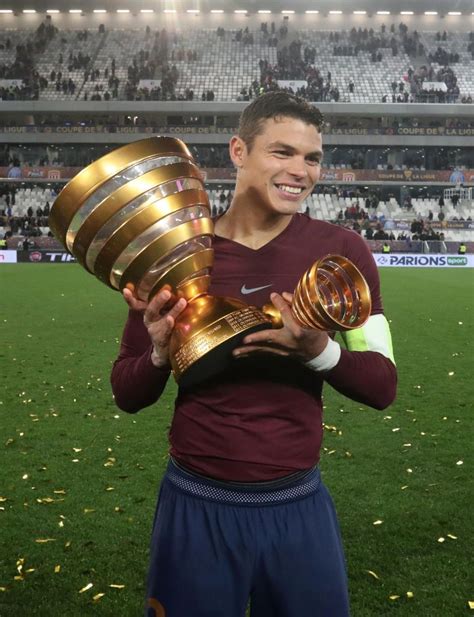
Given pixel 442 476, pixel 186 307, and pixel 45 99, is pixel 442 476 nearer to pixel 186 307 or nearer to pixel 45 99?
pixel 186 307

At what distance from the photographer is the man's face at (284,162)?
2064 mm

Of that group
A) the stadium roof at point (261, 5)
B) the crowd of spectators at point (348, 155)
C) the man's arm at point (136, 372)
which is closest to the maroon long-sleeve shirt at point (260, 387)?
the man's arm at point (136, 372)

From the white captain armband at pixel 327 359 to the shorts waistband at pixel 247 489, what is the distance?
1.31ft

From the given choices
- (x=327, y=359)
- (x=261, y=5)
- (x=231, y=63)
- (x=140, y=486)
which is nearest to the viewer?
(x=327, y=359)

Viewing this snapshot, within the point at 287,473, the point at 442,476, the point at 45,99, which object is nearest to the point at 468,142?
the point at 45,99

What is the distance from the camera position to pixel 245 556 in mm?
2010

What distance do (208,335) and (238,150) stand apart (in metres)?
0.74

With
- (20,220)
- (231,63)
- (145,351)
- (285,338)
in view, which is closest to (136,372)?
(145,351)

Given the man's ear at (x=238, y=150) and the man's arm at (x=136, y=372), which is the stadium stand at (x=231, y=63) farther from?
the man's arm at (x=136, y=372)

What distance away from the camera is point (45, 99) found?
1839 inches

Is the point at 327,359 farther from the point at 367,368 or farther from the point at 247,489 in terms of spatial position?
the point at 247,489

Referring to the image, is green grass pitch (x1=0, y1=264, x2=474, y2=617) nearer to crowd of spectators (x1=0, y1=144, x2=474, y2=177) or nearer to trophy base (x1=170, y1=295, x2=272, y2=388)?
trophy base (x1=170, y1=295, x2=272, y2=388)

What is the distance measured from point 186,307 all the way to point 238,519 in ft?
2.15

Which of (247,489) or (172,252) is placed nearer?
(172,252)
